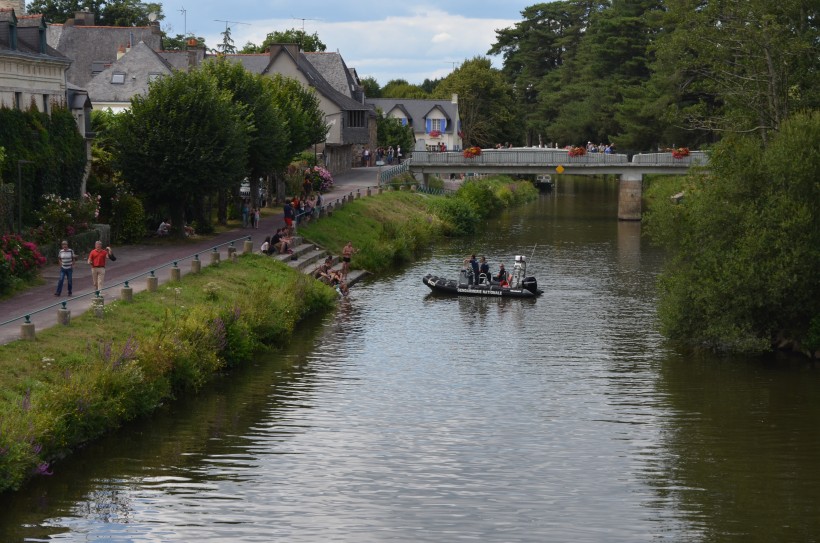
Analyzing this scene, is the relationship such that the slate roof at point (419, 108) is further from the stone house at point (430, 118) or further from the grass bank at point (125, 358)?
the grass bank at point (125, 358)

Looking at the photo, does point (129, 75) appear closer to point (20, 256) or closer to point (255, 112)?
point (255, 112)

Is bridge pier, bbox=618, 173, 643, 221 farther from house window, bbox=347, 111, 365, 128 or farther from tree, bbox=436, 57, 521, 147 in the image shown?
tree, bbox=436, 57, 521, 147

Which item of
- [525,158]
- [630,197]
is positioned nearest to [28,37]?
[525,158]

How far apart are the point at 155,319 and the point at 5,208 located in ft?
30.9

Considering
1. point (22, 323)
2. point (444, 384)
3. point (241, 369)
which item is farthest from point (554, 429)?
point (22, 323)

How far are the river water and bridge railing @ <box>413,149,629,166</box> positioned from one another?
43.1 meters

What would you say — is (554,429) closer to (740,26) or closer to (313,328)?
(313,328)

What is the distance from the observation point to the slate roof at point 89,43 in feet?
312

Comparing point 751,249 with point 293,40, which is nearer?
point 751,249

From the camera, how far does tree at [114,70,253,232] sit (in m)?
51.6

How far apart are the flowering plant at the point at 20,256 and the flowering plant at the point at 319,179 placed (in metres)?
37.2

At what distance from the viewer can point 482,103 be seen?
14275 centimetres

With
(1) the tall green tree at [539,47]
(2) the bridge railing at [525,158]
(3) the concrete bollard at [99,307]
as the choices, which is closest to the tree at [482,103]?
(1) the tall green tree at [539,47]

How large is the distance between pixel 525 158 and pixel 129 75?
1172 inches
